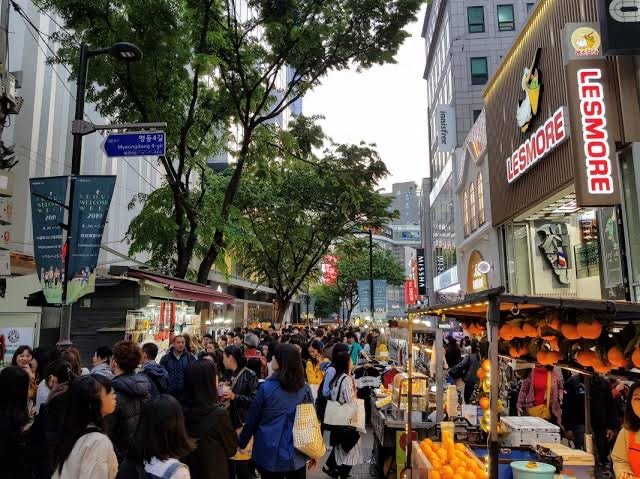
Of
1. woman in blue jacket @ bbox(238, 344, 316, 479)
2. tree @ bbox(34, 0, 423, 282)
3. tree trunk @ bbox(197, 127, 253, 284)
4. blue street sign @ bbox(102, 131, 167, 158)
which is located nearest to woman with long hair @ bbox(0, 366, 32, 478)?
woman in blue jacket @ bbox(238, 344, 316, 479)

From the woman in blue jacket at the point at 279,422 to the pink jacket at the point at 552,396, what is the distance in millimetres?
5466

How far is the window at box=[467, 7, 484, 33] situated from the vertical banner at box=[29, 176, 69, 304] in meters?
32.6

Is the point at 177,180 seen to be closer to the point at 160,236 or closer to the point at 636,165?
the point at 160,236

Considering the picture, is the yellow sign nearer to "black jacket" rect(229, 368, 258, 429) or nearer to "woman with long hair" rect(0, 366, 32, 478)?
"black jacket" rect(229, 368, 258, 429)

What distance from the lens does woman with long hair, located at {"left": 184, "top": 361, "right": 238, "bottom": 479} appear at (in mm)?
4145

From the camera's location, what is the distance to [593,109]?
1101 cm

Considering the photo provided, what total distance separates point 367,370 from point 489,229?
9.64 metres

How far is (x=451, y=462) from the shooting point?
5246 millimetres

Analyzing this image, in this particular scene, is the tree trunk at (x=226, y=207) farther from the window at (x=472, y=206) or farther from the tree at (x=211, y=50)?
the window at (x=472, y=206)

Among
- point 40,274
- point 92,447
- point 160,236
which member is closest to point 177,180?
point 160,236

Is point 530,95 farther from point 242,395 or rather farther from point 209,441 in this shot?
point 209,441

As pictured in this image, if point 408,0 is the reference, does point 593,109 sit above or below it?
below

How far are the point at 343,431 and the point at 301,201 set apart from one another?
18.0 metres

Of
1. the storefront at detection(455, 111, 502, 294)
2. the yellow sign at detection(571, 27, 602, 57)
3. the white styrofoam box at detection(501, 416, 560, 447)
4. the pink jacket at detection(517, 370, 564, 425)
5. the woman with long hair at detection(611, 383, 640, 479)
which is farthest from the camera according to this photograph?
the storefront at detection(455, 111, 502, 294)
